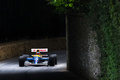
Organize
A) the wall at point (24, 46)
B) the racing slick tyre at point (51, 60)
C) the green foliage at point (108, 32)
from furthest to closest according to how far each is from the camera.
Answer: the wall at point (24, 46), the racing slick tyre at point (51, 60), the green foliage at point (108, 32)

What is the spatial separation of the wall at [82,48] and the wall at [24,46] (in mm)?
9182

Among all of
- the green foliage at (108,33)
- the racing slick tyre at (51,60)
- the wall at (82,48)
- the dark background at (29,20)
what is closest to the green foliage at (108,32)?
the green foliage at (108,33)

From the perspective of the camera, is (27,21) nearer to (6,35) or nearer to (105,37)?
(6,35)

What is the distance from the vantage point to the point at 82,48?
57.8 ft

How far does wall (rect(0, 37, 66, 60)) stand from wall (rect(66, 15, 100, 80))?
918cm

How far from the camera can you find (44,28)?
160 ft

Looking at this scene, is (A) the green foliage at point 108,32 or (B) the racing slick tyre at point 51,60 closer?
(A) the green foliage at point 108,32

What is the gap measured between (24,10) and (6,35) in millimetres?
5189

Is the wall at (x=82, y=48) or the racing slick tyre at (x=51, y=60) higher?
the wall at (x=82, y=48)

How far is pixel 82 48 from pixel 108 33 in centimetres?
624

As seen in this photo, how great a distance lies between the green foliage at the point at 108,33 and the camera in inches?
411

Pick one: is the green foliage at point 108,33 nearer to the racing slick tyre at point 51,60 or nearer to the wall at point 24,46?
the racing slick tyre at point 51,60

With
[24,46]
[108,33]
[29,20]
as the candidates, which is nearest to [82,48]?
[108,33]

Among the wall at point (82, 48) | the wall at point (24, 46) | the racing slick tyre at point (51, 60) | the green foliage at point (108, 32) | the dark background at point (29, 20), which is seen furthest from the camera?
the dark background at point (29, 20)
